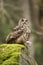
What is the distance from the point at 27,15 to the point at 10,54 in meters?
7.51

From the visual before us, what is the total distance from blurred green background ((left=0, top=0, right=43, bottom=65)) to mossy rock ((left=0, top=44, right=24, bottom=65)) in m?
5.03

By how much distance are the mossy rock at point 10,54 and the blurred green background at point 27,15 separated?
5.03m

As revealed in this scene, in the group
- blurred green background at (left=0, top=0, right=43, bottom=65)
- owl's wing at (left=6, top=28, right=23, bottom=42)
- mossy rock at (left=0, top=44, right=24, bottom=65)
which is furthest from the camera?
blurred green background at (left=0, top=0, right=43, bottom=65)

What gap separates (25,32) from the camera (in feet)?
21.3

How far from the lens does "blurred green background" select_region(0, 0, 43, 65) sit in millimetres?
11633

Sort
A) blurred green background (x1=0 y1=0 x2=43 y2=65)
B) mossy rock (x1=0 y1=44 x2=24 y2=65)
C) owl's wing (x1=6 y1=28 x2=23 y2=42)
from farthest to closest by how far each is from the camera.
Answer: blurred green background (x1=0 y1=0 x2=43 y2=65) < owl's wing (x1=6 y1=28 x2=23 y2=42) < mossy rock (x1=0 y1=44 x2=24 y2=65)

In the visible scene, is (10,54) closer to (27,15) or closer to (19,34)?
(19,34)

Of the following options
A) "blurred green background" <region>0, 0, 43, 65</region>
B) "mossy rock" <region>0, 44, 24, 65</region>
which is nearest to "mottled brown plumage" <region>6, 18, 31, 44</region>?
"mossy rock" <region>0, 44, 24, 65</region>

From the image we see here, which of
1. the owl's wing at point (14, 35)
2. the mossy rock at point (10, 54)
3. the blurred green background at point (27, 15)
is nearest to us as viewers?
the mossy rock at point (10, 54)

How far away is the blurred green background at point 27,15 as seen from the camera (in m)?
11.6

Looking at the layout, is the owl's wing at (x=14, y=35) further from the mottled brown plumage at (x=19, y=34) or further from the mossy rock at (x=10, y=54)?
the mossy rock at (x=10, y=54)

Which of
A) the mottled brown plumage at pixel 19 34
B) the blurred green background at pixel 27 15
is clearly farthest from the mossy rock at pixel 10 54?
the blurred green background at pixel 27 15

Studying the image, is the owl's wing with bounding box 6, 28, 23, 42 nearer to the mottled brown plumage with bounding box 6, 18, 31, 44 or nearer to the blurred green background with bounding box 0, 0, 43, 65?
the mottled brown plumage with bounding box 6, 18, 31, 44

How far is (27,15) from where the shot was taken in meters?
13.1
